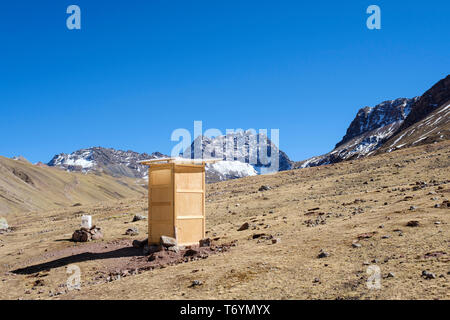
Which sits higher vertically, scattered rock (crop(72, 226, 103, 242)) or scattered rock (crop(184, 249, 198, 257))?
scattered rock (crop(72, 226, 103, 242))

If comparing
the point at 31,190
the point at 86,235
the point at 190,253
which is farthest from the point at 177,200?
the point at 31,190

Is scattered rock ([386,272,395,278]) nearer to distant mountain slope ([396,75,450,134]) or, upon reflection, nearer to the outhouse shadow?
the outhouse shadow

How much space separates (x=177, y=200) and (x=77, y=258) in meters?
5.44

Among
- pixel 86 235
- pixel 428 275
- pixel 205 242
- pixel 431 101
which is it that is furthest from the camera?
pixel 431 101

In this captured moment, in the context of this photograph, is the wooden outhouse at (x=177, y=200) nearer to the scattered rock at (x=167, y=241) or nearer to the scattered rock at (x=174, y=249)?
the scattered rock at (x=167, y=241)

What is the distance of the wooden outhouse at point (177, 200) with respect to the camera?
19656mm

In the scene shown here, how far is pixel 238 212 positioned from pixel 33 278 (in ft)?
51.8

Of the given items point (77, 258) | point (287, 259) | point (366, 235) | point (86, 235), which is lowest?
point (77, 258)

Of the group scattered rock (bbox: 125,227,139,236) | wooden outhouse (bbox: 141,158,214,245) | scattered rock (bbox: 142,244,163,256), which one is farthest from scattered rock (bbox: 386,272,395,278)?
scattered rock (bbox: 125,227,139,236)

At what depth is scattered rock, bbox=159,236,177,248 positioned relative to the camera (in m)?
18.7

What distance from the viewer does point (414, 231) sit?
14.8 m

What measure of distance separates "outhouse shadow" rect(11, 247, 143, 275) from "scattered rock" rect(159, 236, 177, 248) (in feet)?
5.03

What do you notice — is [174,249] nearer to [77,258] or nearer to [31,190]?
[77,258]

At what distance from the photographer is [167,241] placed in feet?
61.7
